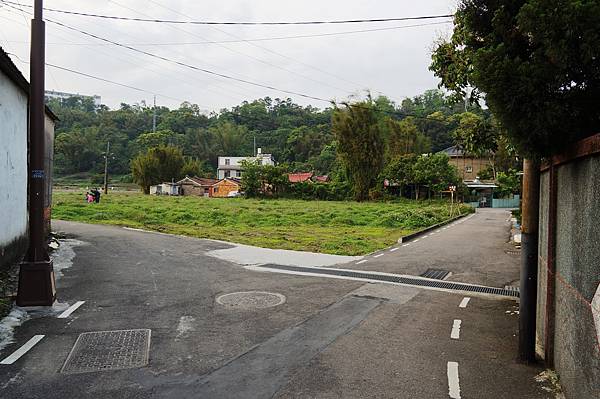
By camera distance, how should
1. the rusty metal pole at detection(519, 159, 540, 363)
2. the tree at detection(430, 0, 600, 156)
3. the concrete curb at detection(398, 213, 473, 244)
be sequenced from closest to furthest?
the tree at detection(430, 0, 600, 156), the rusty metal pole at detection(519, 159, 540, 363), the concrete curb at detection(398, 213, 473, 244)

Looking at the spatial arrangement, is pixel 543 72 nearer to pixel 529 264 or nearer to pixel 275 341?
pixel 529 264

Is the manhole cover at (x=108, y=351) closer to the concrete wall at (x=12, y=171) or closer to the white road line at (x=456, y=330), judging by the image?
the white road line at (x=456, y=330)

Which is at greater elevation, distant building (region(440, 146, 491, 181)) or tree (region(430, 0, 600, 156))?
distant building (region(440, 146, 491, 181))

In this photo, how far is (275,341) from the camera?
6613mm

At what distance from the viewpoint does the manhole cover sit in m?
5.57

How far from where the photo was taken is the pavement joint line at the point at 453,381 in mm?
5078

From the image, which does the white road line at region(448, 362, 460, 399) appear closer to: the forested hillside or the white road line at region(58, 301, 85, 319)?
the white road line at region(58, 301, 85, 319)

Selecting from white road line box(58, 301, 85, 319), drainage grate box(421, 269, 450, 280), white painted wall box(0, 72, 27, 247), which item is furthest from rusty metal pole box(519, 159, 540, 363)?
white painted wall box(0, 72, 27, 247)

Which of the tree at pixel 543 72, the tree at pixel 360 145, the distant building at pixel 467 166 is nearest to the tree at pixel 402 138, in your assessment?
the distant building at pixel 467 166

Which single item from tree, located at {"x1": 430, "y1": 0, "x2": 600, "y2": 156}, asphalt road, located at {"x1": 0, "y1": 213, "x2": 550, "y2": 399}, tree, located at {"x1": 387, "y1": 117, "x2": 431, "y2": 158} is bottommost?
asphalt road, located at {"x1": 0, "y1": 213, "x2": 550, "y2": 399}

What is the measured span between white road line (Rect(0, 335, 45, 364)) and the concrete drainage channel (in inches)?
258

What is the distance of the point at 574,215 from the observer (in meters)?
4.84

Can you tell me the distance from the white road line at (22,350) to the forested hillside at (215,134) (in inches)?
2872

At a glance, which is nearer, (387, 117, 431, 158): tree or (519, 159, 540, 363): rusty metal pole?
(519, 159, 540, 363): rusty metal pole
